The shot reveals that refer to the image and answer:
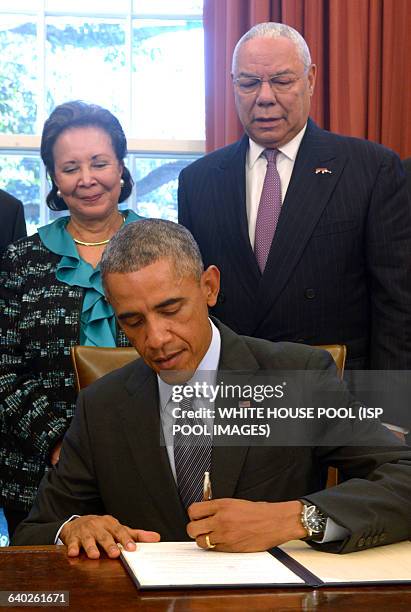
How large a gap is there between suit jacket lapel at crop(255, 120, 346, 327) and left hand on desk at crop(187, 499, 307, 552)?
126cm

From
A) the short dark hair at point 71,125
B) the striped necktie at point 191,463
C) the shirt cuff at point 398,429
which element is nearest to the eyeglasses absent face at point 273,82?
the short dark hair at point 71,125

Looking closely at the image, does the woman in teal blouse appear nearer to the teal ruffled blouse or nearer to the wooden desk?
the teal ruffled blouse

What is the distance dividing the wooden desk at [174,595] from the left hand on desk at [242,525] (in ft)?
0.60

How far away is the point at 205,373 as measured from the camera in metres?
2.16

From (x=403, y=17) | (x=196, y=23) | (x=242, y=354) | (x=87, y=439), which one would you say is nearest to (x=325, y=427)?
(x=242, y=354)

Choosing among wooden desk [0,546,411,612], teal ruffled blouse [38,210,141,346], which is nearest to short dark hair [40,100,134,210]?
teal ruffled blouse [38,210,141,346]

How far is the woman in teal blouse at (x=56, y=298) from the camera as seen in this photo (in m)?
2.80

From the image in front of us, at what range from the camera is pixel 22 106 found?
17.0ft

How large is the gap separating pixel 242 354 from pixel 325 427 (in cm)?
25

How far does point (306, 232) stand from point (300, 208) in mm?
88

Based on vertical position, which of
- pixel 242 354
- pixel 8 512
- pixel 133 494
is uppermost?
pixel 242 354

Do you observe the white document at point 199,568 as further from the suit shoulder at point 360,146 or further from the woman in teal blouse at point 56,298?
the suit shoulder at point 360,146

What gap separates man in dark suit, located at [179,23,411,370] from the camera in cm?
294

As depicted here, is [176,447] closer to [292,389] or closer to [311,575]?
[292,389]
